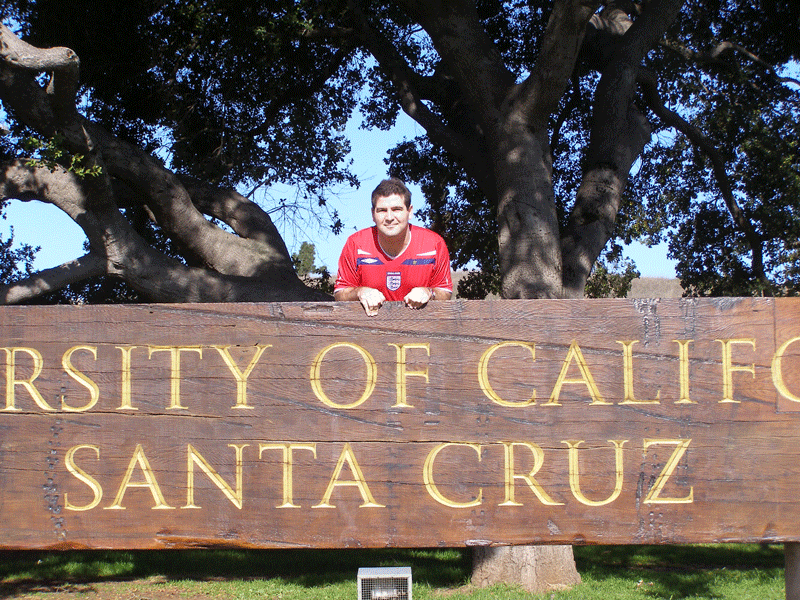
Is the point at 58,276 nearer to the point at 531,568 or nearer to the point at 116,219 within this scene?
the point at 116,219

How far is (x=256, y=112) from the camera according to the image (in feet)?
32.9

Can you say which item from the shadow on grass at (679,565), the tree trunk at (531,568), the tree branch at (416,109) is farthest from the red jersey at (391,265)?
the tree branch at (416,109)

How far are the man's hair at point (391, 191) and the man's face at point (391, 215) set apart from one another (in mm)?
14

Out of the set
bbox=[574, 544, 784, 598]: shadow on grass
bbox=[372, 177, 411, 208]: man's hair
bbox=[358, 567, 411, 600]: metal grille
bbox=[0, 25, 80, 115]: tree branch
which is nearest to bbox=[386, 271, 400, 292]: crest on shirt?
bbox=[372, 177, 411, 208]: man's hair

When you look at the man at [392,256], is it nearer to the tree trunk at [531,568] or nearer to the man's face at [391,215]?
the man's face at [391,215]

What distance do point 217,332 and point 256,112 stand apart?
7.69 m

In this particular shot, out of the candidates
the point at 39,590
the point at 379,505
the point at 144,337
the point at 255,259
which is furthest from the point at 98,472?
the point at 39,590

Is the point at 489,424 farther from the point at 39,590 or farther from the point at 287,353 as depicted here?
the point at 39,590

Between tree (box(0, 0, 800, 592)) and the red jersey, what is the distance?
139 inches

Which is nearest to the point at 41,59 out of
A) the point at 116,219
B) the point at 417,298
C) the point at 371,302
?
the point at 116,219

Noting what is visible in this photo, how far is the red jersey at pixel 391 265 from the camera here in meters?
3.21

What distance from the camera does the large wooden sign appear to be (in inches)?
111

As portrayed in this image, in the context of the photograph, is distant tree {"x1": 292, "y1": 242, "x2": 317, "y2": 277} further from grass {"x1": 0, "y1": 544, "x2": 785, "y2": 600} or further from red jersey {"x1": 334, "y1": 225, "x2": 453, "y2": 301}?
red jersey {"x1": 334, "y1": 225, "x2": 453, "y2": 301}

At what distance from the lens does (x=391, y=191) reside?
3113 mm
